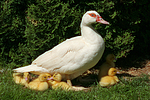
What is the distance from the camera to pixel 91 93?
4168mm

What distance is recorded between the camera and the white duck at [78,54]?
4234 mm

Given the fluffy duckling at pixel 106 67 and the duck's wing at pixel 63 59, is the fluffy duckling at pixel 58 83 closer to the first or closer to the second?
the duck's wing at pixel 63 59

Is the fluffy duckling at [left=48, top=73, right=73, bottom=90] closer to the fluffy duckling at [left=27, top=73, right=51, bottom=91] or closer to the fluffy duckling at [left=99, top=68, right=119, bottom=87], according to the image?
the fluffy duckling at [left=27, top=73, right=51, bottom=91]

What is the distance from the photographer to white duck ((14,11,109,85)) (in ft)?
13.9

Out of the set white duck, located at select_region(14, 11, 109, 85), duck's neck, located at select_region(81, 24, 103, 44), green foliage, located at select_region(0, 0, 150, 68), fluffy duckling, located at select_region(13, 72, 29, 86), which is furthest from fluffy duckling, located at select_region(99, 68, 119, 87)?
fluffy duckling, located at select_region(13, 72, 29, 86)

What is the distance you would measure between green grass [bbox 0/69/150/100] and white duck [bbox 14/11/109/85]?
1.59 ft

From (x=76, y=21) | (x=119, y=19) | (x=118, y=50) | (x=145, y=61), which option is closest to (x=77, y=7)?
(x=76, y=21)

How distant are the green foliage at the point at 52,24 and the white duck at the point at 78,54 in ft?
2.34

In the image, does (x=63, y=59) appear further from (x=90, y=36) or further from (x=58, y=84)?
(x=90, y=36)

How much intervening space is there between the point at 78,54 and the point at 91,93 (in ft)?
2.68

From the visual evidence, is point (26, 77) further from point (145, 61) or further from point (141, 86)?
point (145, 61)

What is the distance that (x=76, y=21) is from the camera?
16.6ft

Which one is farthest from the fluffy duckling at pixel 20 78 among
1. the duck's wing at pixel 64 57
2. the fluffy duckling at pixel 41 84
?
the duck's wing at pixel 64 57

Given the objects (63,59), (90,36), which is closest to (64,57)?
(63,59)
